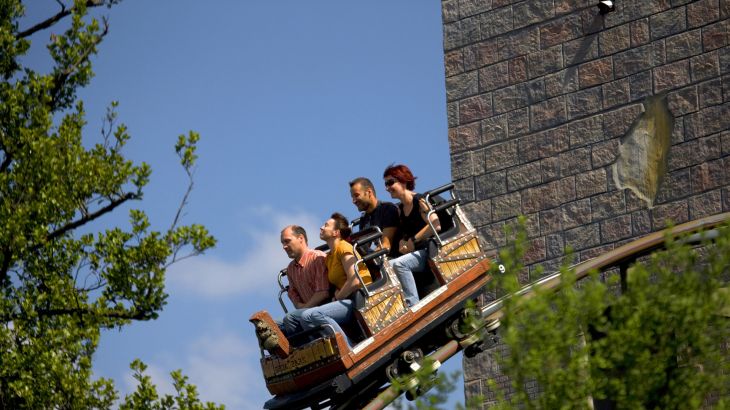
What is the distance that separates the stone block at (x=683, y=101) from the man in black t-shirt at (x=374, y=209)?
297cm

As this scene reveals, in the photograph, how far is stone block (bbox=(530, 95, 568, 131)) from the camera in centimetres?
1457

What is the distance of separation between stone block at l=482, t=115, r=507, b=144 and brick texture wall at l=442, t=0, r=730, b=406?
0.04ft

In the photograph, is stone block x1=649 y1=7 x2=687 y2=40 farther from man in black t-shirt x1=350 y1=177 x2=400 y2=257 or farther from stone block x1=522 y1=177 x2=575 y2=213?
man in black t-shirt x1=350 y1=177 x2=400 y2=257

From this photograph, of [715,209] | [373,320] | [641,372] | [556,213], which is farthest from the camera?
[556,213]

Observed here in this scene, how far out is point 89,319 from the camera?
14.0 m

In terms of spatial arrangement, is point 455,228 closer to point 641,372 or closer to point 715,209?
point 715,209

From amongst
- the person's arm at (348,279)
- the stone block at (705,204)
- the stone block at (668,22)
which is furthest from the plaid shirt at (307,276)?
the stone block at (668,22)

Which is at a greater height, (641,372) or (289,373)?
(289,373)

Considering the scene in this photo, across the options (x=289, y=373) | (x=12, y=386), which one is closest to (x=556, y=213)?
(x=289, y=373)

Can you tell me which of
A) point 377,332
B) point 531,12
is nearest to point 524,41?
point 531,12

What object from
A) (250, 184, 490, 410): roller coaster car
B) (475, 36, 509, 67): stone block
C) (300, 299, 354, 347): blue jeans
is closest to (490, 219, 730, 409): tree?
(250, 184, 490, 410): roller coaster car

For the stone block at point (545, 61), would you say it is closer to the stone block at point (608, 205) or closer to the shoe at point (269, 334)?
the stone block at point (608, 205)

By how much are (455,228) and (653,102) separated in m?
2.84

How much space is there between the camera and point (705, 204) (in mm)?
13547
